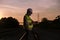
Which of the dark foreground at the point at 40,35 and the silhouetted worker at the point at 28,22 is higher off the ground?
the silhouetted worker at the point at 28,22

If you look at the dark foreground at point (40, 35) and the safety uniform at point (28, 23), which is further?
the dark foreground at point (40, 35)

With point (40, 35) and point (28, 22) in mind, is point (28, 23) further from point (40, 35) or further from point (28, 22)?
point (40, 35)

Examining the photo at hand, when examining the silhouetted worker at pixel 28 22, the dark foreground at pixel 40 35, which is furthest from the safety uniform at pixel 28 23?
the dark foreground at pixel 40 35

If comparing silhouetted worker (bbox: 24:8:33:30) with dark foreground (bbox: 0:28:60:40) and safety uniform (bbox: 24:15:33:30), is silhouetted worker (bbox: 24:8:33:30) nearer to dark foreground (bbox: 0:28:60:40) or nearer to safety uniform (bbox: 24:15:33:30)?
safety uniform (bbox: 24:15:33:30)

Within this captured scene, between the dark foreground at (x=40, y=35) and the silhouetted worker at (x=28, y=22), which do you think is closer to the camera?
the silhouetted worker at (x=28, y=22)

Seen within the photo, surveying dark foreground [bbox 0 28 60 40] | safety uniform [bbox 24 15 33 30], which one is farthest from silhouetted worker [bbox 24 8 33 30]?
dark foreground [bbox 0 28 60 40]

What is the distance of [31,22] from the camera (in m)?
8.84

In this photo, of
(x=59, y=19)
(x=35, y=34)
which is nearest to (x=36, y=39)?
(x=35, y=34)

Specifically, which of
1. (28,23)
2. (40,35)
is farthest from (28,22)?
(40,35)

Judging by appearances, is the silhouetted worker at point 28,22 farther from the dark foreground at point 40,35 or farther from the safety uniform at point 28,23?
the dark foreground at point 40,35

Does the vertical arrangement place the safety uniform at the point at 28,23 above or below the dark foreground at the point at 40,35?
above

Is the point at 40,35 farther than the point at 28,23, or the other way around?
the point at 40,35

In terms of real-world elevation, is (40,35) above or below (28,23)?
below

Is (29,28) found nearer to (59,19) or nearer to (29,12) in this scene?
(29,12)
